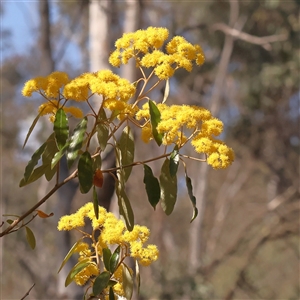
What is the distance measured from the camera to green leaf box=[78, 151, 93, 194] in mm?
1061

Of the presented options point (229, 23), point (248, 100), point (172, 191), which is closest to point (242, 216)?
point (248, 100)

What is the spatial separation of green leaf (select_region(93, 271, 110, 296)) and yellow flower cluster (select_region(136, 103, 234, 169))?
284 millimetres

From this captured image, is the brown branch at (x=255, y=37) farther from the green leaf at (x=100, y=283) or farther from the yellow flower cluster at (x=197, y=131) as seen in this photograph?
the green leaf at (x=100, y=283)

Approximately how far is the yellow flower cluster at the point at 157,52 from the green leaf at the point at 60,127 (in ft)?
0.65

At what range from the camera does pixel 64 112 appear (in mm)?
1122

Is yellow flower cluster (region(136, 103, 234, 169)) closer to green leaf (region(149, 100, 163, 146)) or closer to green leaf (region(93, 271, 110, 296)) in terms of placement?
green leaf (region(149, 100, 163, 146))

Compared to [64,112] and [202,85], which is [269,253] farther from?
[64,112]

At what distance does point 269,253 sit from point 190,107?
49.7 ft

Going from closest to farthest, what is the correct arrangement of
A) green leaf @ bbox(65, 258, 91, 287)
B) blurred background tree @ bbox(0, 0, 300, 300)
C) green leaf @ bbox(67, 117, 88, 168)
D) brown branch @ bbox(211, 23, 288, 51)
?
green leaf @ bbox(67, 117, 88, 168) < green leaf @ bbox(65, 258, 91, 287) < brown branch @ bbox(211, 23, 288, 51) < blurred background tree @ bbox(0, 0, 300, 300)

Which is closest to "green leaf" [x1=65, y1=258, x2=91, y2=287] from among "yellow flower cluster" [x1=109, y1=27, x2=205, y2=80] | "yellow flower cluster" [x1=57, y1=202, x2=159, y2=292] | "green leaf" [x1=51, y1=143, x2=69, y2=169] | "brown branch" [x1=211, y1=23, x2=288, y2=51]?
"yellow flower cluster" [x1=57, y1=202, x2=159, y2=292]

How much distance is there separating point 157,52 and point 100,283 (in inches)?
19.1

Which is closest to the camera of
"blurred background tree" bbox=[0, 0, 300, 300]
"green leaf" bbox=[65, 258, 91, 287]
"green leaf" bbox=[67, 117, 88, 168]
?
"green leaf" bbox=[67, 117, 88, 168]

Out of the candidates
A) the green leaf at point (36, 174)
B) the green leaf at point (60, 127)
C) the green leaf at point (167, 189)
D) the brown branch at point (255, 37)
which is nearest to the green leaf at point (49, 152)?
the green leaf at point (36, 174)

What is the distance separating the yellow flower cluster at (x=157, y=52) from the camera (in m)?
1.17
